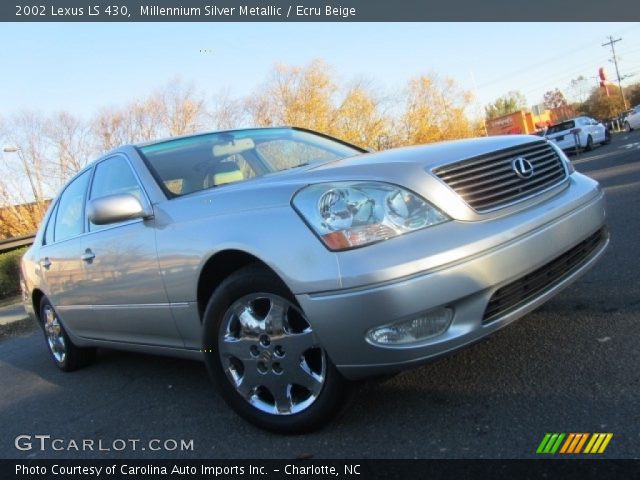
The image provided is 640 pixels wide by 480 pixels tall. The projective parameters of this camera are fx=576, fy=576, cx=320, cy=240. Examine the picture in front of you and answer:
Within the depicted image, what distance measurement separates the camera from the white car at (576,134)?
2128 centimetres

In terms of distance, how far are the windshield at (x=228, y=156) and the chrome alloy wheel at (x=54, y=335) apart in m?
2.04

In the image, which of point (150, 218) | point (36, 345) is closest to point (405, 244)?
point (150, 218)

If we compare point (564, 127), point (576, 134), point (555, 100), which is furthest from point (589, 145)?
point (555, 100)

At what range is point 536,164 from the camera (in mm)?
2941

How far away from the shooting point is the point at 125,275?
3391 mm

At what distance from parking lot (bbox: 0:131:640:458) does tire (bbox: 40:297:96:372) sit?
1.16ft

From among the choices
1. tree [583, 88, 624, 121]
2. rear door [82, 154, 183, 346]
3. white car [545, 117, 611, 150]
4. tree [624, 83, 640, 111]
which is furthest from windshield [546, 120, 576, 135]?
tree [624, 83, 640, 111]

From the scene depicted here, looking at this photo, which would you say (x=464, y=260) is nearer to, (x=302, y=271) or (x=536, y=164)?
(x=302, y=271)

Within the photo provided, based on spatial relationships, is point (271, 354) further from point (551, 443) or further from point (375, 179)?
point (551, 443)

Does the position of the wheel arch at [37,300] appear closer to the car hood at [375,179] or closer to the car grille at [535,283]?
the car hood at [375,179]

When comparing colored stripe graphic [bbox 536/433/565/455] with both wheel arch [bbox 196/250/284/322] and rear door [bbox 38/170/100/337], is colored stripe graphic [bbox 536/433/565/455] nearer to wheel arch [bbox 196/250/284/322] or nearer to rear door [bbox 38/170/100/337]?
wheel arch [bbox 196/250/284/322]
